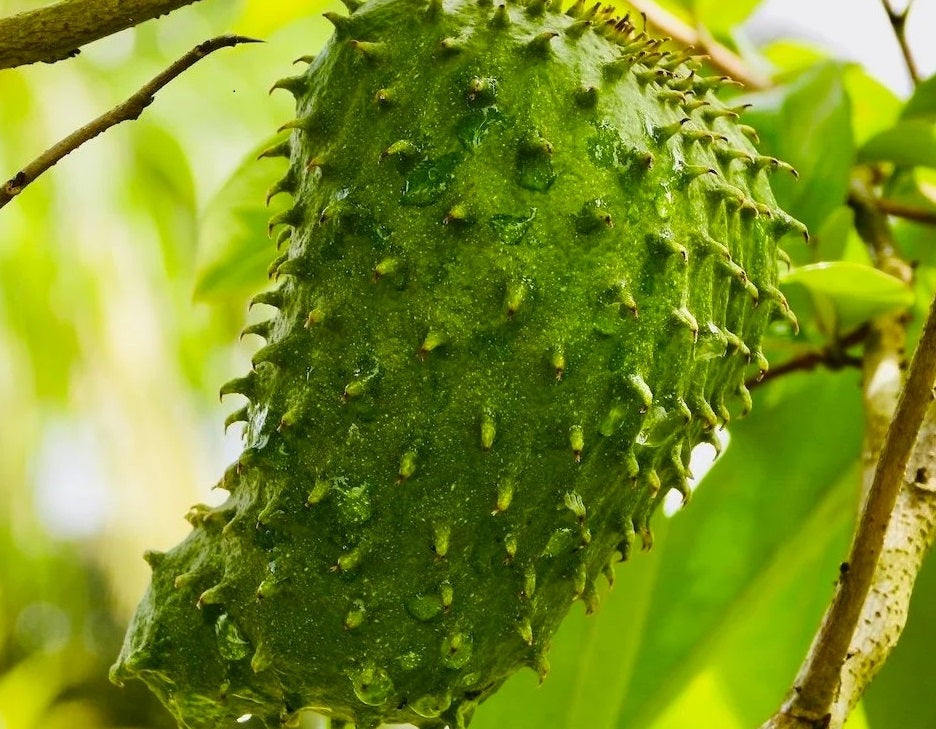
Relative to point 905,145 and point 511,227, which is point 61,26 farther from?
point 905,145

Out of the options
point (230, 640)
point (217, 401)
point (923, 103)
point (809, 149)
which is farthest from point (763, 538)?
point (217, 401)

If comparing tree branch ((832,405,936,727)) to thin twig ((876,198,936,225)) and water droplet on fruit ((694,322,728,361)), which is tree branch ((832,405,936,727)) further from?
thin twig ((876,198,936,225))

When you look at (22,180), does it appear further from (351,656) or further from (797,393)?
(797,393)

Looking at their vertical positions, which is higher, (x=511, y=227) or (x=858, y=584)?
(x=511, y=227)

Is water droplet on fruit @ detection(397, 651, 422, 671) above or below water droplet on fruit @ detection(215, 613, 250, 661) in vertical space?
below

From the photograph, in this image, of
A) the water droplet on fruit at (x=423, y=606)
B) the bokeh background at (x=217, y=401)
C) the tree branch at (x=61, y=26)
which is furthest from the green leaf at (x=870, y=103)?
the tree branch at (x=61, y=26)

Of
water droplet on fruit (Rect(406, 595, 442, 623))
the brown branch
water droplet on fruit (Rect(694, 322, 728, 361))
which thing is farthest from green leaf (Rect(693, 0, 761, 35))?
water droplet on fruit (Rect(406, 595, 442, 623))

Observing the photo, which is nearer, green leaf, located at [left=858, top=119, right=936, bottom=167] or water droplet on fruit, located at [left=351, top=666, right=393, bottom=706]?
water droplet on fruit, located at [left=351, top=666, right=393, bottom=706]
